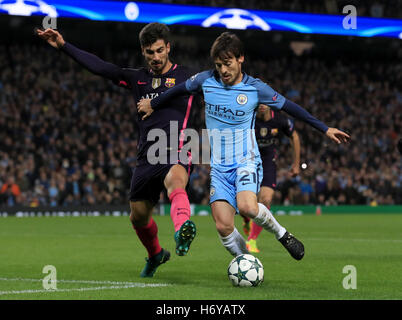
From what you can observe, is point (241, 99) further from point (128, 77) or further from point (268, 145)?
point (268, 145)

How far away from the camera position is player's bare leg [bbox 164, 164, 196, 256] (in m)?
6.20

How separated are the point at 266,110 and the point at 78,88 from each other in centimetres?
1754

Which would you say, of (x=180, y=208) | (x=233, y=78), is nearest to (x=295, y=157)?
(x=233, y=78)

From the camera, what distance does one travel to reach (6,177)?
74.2 ft

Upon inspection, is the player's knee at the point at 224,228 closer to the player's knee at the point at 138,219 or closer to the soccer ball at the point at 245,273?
the soccer ball at the point at 245,273

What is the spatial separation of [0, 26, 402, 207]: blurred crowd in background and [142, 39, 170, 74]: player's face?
614 inches

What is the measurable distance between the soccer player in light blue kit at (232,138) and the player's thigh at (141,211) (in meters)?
0.72

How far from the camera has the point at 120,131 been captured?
26906 millimetres

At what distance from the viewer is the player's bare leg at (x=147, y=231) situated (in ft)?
25.2

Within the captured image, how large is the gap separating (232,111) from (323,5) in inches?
943

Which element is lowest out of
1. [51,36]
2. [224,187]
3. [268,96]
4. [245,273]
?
[245,273]
